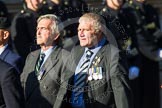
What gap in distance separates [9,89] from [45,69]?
106cm

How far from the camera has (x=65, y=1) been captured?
796 cm

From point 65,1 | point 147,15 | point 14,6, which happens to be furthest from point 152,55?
point 14,6

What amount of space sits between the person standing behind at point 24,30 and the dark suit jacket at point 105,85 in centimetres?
223

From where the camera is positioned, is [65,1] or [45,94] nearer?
[45,94]

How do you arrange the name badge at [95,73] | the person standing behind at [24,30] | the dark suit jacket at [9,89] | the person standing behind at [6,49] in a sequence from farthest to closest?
1. the person standing behind at [24,30]
2. the person standing behind at [6,49]
3. the name badge at [95,73]
4. the dark suit jacket at [9,89]

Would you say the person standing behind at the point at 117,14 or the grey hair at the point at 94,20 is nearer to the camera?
the grey hair at the point at 94,20

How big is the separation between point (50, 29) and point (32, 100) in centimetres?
70

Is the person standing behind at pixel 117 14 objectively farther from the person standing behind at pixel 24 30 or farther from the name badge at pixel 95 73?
the name badge at pixel 95 73

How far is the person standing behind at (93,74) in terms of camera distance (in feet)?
17.6

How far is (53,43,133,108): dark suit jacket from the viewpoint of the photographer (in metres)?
5.33

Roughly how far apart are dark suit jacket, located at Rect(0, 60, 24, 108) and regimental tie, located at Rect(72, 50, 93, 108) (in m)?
0.77

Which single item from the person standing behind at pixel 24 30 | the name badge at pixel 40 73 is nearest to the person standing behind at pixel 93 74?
the name badge at pixel 40 73

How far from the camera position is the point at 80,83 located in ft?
18.3

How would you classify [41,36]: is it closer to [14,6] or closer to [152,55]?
[152,55]
